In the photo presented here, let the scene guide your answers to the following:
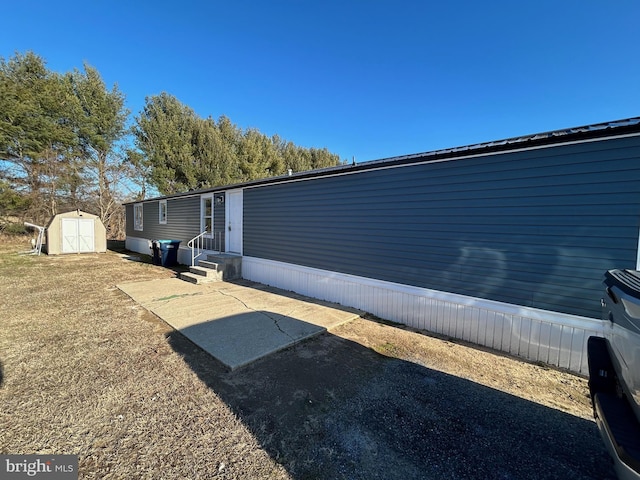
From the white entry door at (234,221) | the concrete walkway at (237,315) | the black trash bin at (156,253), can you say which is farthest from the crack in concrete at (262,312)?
the black trash bin at (156,253)

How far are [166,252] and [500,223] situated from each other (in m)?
10.6

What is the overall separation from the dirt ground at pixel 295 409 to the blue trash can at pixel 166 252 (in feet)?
20.0

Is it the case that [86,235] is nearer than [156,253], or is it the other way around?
[156,253]

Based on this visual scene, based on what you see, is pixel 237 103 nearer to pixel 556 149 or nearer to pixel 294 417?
pixel 556 149

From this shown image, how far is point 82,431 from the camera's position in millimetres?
2045

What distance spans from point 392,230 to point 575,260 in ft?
8.12

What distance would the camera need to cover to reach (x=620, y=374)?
1.43 meters

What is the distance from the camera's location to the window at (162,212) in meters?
12.2

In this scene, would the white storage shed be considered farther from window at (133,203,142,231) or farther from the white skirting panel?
the white skirting panel

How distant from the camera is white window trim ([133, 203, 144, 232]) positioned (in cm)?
1418

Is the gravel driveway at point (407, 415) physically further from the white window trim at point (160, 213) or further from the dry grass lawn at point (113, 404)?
the white window trim at point (160, 213)

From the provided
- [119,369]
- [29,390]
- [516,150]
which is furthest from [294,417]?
[516,150]

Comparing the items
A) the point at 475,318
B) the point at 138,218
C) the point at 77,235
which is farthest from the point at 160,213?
the point at 475,318

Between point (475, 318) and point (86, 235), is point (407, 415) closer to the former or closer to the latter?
point (475, 318)
